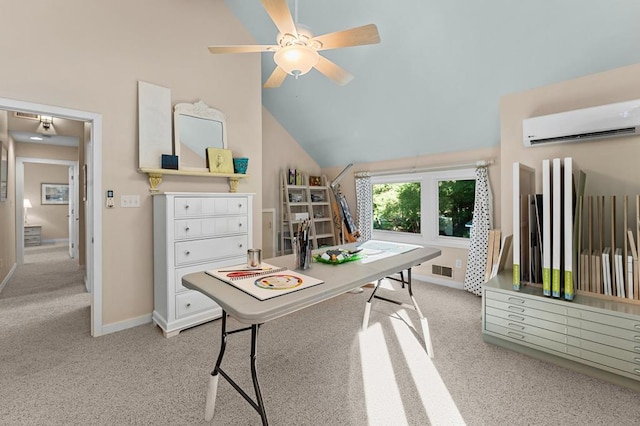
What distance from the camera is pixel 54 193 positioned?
8062 millimetres

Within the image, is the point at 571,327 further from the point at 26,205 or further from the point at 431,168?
the point at 26,205

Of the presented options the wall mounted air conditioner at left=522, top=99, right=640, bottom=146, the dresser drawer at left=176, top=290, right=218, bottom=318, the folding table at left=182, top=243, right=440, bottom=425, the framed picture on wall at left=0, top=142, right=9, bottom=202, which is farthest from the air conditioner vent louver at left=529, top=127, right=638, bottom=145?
the framed picture on wall at left=0, top=142, right=9, bottom=202

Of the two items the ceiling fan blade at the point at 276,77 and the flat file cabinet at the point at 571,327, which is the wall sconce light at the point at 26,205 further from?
the flat file cabinet at the point at 571,327

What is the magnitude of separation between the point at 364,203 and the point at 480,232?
6.16 ft

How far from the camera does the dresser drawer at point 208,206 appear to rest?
2.55 metres

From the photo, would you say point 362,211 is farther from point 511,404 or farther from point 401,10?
point 511,404

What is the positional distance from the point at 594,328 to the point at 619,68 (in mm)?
1985

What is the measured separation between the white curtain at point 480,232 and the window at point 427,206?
9.4 inches

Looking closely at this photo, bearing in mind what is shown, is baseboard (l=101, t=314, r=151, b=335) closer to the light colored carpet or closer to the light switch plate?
the light colored carpet

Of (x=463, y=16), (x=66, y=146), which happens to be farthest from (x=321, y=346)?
(x=66, y=146)

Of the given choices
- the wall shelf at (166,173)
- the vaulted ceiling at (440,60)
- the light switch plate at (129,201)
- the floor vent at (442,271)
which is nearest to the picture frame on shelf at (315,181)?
the vaulted ceiling at (440,60)

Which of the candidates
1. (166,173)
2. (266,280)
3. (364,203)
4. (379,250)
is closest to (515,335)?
(379,250)

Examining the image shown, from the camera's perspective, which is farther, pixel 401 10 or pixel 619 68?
pixel 401 10

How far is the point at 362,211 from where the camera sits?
4.97m
